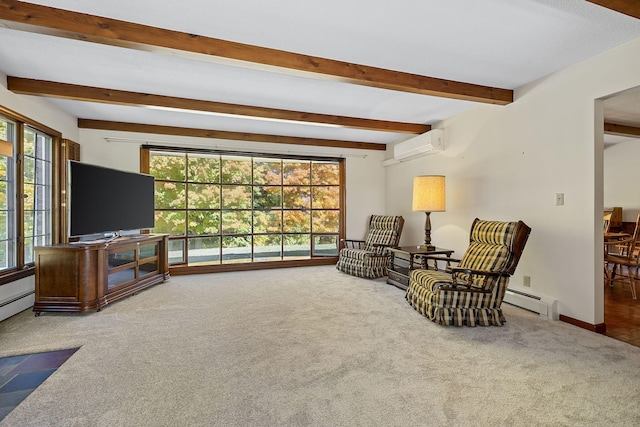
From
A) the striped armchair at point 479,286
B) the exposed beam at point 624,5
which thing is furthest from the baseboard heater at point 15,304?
the exposed beam at point 624,5

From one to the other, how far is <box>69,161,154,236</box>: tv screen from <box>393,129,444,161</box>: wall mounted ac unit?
4.06 meters

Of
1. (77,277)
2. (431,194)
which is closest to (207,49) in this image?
(77,277)

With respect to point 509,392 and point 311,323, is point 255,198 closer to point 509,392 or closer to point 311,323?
point 311,323

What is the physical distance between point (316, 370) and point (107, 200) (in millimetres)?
3392

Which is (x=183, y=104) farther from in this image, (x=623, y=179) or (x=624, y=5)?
(x=623, y=179)

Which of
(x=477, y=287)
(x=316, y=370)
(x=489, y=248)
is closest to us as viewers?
(x=316, y=370)

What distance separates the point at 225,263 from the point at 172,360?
329 centimetres

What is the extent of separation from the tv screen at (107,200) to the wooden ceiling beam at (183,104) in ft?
2.55

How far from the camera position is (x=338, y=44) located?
261 cm

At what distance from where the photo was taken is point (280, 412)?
1674 millimetres

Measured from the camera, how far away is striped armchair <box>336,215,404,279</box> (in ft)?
16.1

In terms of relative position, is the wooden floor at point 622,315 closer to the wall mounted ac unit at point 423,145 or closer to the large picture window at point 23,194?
the wall mounted ac unit at point 423,145

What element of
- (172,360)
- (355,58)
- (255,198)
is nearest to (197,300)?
(172,360)

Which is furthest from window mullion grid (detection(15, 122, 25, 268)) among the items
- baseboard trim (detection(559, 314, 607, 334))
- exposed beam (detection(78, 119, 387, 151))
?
baseboard trim (detection(559, 314, 607, 334))
